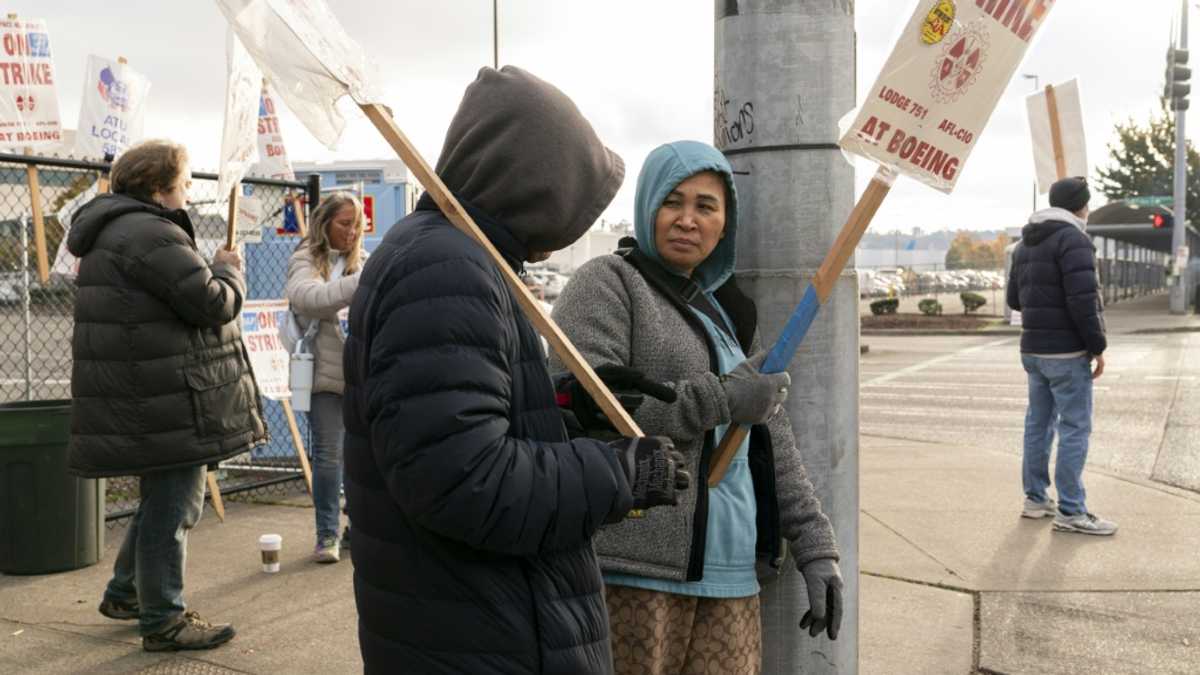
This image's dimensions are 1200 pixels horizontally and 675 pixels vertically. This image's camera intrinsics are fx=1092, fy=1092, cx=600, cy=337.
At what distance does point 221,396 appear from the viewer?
4.38 meters

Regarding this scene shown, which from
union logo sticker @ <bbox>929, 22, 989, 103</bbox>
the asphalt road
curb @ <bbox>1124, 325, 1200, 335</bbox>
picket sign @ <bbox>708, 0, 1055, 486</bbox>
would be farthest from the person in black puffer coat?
curb @ <bbox>1124, 325, 1200, 335</bbox>

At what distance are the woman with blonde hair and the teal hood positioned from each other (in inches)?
120

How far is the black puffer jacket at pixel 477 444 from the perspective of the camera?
1.66 metres

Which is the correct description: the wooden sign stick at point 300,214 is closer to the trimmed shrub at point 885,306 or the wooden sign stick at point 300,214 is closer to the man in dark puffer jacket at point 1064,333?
the man in dark puffer jacket at point 1064,333

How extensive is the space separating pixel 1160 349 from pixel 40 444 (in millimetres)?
20186

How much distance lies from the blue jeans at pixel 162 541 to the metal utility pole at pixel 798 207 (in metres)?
2.48

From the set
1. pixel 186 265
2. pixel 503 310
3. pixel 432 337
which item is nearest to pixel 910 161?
pixel 503 310

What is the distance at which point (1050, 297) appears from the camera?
6.47 m

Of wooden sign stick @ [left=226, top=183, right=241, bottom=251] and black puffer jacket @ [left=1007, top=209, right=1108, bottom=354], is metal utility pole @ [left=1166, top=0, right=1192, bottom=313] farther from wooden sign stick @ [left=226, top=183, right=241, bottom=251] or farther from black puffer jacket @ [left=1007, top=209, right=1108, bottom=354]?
wooden sign stick @ [left=226, top=183, right=241, bottom=251]

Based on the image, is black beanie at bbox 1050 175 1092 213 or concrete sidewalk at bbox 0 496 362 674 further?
black beanie at bbox 1050 175 1092 213

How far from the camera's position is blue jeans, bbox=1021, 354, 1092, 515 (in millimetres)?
6387

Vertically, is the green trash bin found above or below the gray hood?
below

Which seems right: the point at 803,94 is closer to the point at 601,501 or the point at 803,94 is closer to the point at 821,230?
the point at 821,230

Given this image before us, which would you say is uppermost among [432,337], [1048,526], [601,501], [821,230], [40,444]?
[821,230]
